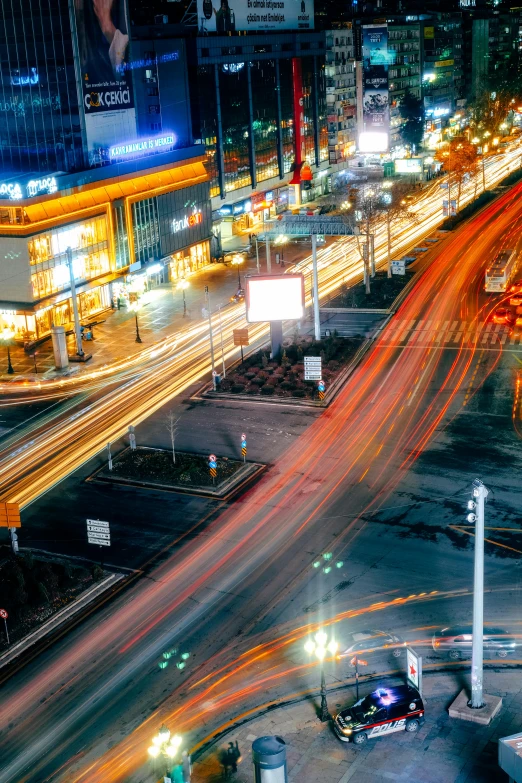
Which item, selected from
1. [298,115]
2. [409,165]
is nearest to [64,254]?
[298,115]

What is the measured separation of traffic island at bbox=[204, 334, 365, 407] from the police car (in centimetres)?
4122

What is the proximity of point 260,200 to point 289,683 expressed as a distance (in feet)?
397

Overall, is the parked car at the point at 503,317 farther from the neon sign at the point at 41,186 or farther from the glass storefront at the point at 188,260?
the neon sign at the point at 41,186

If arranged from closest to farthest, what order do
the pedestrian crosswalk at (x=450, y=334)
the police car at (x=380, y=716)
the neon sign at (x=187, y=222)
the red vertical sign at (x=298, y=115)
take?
the police car at (x=380, y=716), the pedestrian crosswalk at (x=450, y=334), the neon sign at (x=187, y=222), the red vertical sign at (x=298, y=115)

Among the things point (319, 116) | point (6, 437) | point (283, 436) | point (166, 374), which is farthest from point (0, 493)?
point (319, 116)

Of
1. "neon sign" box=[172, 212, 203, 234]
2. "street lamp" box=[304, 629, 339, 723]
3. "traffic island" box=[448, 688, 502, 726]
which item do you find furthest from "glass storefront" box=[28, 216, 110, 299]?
"traffic island" box=[448, 688, 502, 726]

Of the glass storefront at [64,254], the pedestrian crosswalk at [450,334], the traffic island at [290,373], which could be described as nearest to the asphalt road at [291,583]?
the traffic island at [290,373]

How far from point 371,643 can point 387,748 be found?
7847 millimetres

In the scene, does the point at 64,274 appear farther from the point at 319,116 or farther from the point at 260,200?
the point at 319,116

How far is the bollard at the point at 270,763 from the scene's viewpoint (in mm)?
36281

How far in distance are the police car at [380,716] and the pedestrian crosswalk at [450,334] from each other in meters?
57.5

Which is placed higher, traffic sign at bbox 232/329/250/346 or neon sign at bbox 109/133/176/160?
neon sign at bbox 109/133/176/160

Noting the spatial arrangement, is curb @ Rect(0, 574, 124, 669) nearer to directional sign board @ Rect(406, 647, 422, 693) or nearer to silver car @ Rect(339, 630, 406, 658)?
silver car @ Rect(339, 630, 406, 658)

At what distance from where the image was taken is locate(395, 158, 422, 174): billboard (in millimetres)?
→ 192750
